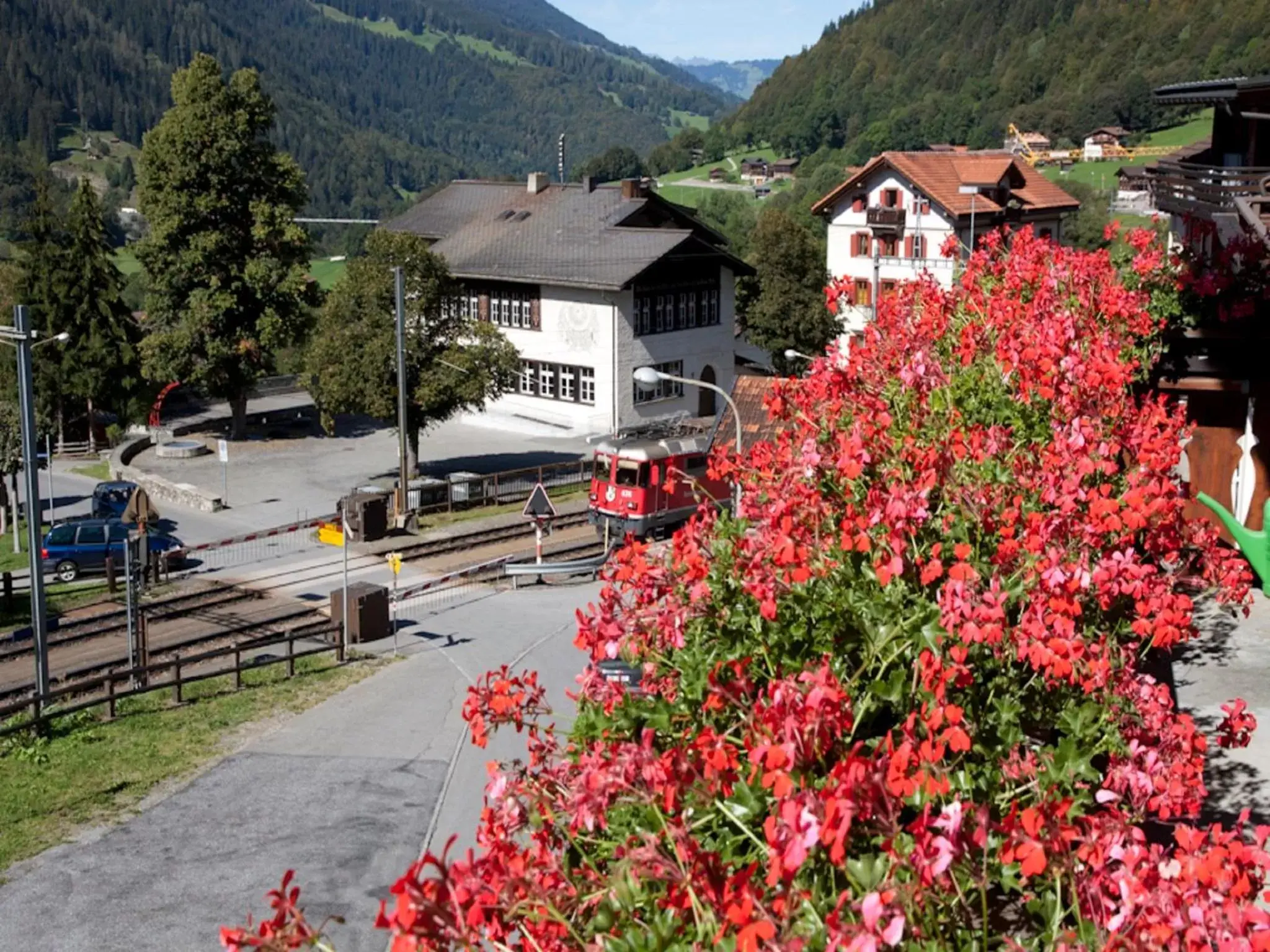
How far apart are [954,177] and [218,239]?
35.7 m

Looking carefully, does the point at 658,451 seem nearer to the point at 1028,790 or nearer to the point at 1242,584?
the point at 1242,584

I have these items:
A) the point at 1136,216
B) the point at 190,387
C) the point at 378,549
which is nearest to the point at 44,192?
the point at 190,387

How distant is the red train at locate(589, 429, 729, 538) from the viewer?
124 ft

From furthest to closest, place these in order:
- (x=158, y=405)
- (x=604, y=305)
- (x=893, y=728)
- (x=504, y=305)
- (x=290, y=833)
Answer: (x=504, y=305), (x=158, y=405), (x=604, y=305), (x=290, y=833), (x=893, y=728)

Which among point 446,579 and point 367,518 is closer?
point 446,579

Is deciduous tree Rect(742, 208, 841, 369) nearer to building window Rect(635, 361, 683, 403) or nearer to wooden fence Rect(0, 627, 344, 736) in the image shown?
building window Rect(635, 361, 683, 403)

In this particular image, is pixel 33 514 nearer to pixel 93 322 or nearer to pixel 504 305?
pixel 93 322

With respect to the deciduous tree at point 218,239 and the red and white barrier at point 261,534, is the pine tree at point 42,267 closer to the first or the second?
the deciduous tree at point 218,239

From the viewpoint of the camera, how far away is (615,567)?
10164 millimetres

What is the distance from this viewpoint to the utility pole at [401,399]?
130 feet

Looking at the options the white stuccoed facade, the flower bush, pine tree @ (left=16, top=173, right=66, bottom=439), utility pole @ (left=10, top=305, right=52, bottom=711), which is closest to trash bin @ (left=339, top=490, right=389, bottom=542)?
the white stuccoed facade

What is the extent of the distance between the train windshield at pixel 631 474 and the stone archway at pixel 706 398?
18750 mm

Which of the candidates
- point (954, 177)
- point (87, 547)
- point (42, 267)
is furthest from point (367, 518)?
point (954, 177)

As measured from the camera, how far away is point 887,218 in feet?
234
